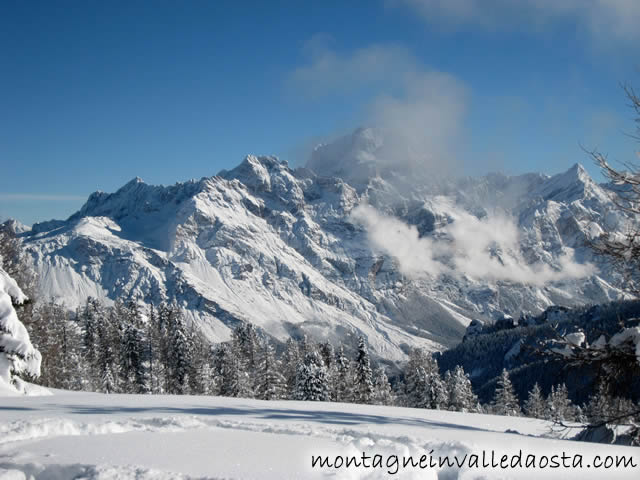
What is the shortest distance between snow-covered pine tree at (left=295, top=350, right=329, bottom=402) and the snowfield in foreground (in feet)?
88.2

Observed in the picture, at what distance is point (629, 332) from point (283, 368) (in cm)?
4775

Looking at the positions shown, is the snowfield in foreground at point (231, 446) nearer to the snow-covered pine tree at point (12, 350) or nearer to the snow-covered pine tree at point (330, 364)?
the snow-covered pine tree at point (12, 350)

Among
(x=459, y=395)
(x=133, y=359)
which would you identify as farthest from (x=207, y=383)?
(x=459, y=395)

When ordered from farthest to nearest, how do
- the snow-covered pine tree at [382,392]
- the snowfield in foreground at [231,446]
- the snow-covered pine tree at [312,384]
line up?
the snow-covered pine tree at [382,392]
the snow-covered pine tree at [312,384]
the snowfield in foreground at [231,446]

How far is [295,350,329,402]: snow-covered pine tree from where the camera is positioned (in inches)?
1582

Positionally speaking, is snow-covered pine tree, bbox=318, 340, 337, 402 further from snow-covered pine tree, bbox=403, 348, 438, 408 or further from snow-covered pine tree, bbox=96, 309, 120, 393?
snow-covered pine tree, bbox=96, 309, 120, 393

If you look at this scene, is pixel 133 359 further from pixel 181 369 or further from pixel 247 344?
pixel 247 344

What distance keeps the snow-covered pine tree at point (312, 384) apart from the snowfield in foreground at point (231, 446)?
26.9 meters

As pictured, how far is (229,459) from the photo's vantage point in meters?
8.59

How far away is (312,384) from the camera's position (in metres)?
40.4

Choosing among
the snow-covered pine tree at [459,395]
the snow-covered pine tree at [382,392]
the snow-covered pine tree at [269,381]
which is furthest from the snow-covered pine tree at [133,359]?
the snow-covered pine tree at [459,395]

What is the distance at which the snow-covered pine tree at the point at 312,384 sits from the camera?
132 feet

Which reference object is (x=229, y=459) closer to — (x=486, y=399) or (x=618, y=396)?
(x=618, y=396)

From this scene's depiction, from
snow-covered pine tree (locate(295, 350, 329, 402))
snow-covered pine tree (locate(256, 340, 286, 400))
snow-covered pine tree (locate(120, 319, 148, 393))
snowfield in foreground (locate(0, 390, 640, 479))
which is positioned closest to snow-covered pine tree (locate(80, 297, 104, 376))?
snow-covered pine tree (locate(120, 319, 148, 393))
